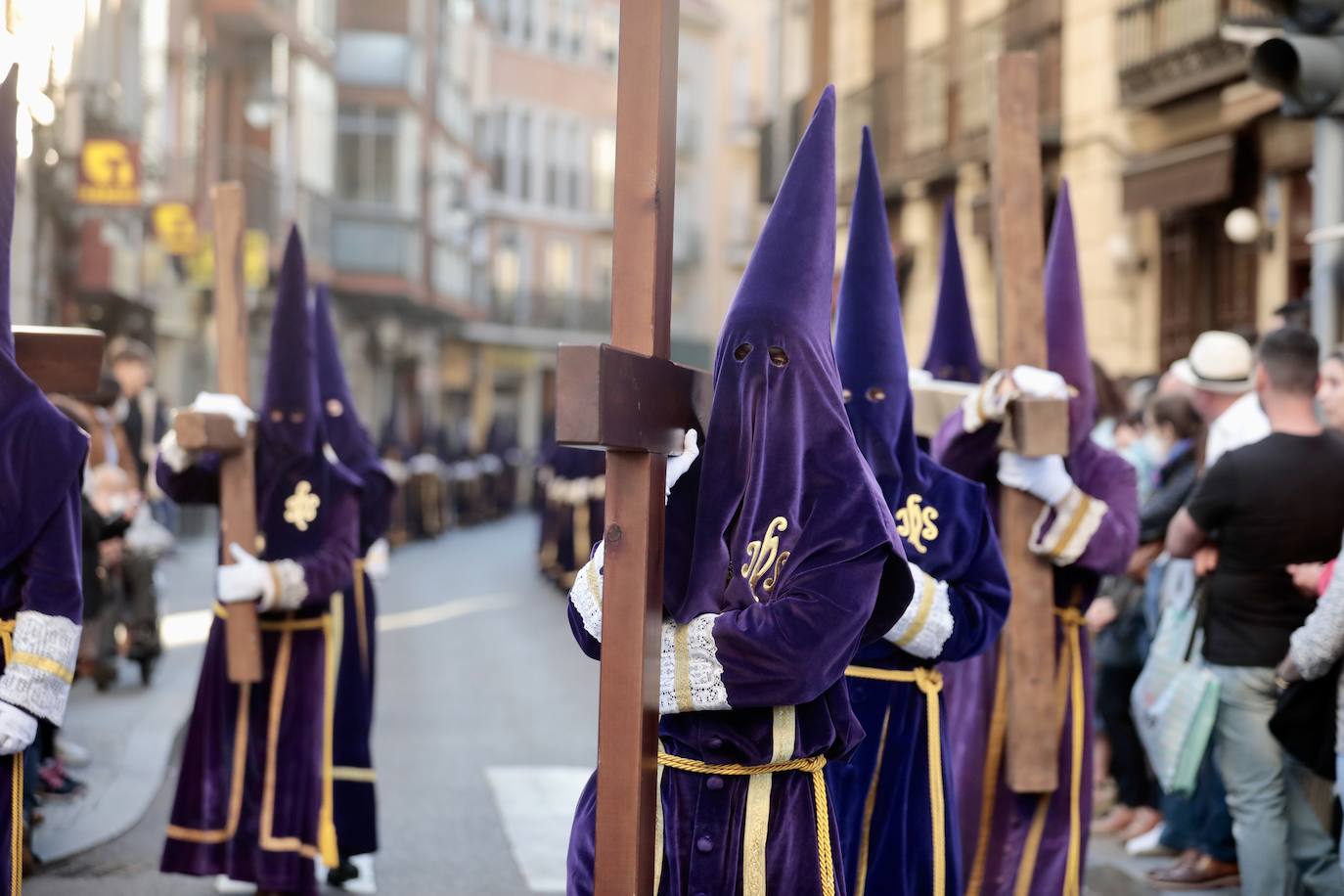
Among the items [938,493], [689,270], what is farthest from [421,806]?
[689,270]

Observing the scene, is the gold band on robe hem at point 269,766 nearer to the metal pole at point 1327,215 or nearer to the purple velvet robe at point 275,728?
the purple velvet robe at point 275,728

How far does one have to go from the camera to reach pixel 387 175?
40.9 meters

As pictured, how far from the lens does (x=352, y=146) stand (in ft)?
133

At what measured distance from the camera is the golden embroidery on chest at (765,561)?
3.86m

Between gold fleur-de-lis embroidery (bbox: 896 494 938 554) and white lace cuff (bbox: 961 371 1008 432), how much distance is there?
22.7 inches

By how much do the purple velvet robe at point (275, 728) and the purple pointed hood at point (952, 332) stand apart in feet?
7.27

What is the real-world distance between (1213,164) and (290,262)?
31.1 ft

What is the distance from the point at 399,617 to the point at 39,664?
43.2 ft

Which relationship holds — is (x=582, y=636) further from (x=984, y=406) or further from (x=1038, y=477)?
(x=1038, y=477)

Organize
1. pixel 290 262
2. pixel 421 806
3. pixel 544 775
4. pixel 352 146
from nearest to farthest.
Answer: pixel 290 262 < pixel 421 806 < pixel 544 775 < pixel 352 146

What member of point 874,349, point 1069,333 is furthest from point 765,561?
point 1069,333

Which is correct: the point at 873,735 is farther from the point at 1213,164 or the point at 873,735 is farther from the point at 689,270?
the point at 689,270

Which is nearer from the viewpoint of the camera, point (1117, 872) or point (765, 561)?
point (765, 561)

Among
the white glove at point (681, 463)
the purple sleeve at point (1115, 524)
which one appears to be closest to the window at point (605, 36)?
the purple sleeve at point (1115, 524)
